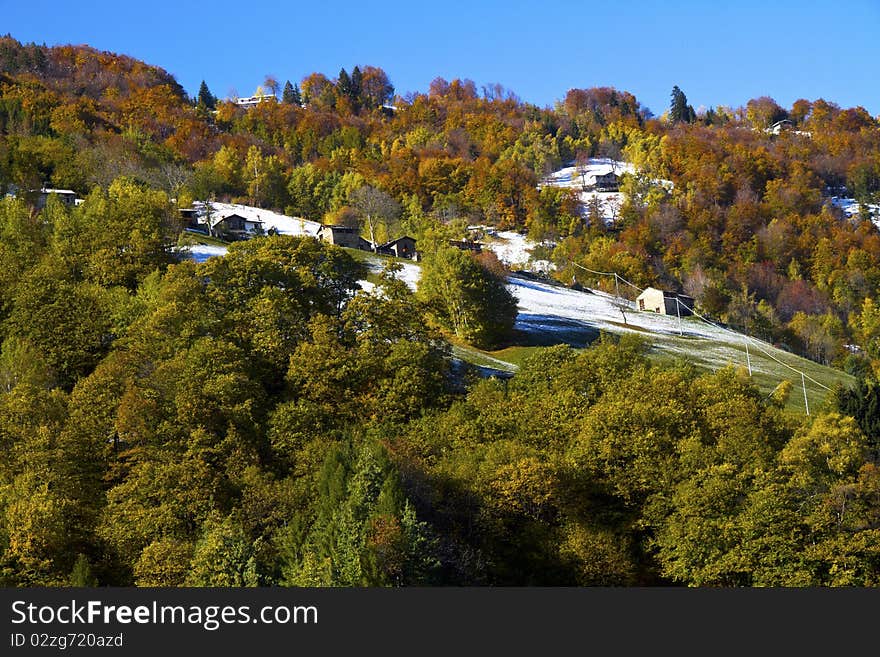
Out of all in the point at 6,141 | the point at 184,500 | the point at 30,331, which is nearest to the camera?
the point at 184,500

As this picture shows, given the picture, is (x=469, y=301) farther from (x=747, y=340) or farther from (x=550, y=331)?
(x=747, y=340)

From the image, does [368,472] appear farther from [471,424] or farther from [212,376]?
[212,376]

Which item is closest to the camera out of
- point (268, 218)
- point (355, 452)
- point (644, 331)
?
point (355, 452)

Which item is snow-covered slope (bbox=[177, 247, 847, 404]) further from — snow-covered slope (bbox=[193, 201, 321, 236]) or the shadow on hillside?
snow-covered slope (bbox=[193, 201, 321, 236])

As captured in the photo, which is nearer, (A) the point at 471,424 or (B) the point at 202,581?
(B) the point at 202,581

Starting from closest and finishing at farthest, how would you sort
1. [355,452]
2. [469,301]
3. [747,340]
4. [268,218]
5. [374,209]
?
[355,452]
[469,301]
[747,340]
[268,218]
[374,209]

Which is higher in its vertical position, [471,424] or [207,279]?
[207,279]

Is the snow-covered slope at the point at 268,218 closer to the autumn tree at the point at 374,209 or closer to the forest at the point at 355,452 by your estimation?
the autumn tree at the point at 374,209

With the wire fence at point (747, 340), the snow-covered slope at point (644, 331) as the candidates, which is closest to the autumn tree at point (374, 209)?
the snow-covered slope at point (644, 331)

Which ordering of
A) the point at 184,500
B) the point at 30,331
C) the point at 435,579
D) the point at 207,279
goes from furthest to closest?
the point at 207,279, the point at 30,331, the point at 184,500, the point at 435,579

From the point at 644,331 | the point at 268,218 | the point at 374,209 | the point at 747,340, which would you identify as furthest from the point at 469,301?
the point at 374,209

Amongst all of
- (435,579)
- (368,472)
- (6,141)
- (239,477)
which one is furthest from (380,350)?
(6,141)
